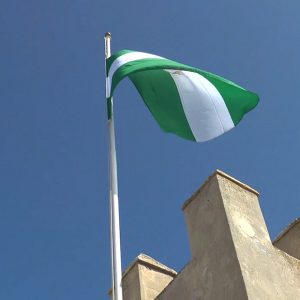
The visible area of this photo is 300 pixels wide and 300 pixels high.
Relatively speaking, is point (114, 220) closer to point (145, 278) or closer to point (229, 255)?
point (229, 255)

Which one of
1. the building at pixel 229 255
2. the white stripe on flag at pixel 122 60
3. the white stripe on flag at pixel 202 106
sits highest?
the white stripe on flag at pixel 122 60

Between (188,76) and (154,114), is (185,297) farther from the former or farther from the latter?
(188,76)

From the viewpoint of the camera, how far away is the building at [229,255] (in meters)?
5.92

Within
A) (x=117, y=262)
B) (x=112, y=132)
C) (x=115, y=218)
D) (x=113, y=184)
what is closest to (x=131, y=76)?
(x=112, y=132)

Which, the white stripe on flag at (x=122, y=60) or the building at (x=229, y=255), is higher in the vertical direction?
the white stripe on flag at (x=122, y=60)

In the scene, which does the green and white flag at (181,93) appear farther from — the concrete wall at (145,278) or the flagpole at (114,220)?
the concrete wall at (145,278)

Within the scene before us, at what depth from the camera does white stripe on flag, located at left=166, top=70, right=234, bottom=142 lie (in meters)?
7.75

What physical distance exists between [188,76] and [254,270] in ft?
11.4

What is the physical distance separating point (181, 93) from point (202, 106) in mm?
428

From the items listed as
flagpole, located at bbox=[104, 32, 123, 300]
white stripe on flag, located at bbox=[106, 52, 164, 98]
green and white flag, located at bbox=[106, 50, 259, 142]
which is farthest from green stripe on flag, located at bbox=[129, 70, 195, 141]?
flagpole, located at bbox=[104, 32, 123, 300]

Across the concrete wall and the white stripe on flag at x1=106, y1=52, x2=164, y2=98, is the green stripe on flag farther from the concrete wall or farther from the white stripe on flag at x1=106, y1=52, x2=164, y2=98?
the concrete wall

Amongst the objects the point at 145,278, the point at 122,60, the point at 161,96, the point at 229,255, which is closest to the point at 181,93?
the point at 161,96

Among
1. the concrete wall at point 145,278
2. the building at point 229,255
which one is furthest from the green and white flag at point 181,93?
the concrete wall at point 145,278

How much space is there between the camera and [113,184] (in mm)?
6871
